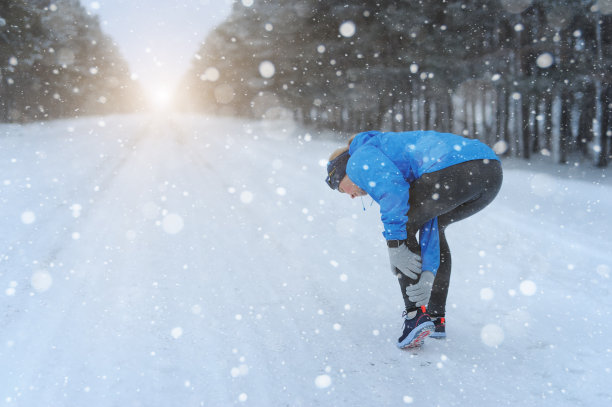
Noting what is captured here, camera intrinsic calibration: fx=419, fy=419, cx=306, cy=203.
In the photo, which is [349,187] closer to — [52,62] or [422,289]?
[422,289]

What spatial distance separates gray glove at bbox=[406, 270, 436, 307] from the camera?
92.0 inches

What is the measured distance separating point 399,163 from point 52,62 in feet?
92.5

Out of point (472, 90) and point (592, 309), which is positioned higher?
point (472, 90)

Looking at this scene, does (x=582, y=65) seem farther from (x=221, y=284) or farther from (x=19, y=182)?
(x=19, y=182)

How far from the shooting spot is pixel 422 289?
2342mm

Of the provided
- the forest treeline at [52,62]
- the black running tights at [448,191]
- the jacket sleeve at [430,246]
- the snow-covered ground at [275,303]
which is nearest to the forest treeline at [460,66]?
the snow-covered ground at [275,303]

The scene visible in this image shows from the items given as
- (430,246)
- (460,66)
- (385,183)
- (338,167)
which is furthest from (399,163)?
(460,66)

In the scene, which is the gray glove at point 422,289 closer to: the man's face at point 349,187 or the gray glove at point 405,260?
the gray glove at point 405,260

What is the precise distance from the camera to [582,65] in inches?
307

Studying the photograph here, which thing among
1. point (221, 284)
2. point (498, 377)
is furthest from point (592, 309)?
point (221, 284)

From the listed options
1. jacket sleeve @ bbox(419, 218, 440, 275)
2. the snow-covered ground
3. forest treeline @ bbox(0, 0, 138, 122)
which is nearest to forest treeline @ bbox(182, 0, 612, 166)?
the snow-covered ground

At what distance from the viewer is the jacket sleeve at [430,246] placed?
7.87 ft

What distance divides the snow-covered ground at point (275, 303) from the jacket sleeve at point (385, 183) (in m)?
0.78

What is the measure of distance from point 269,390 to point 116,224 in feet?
9.93
